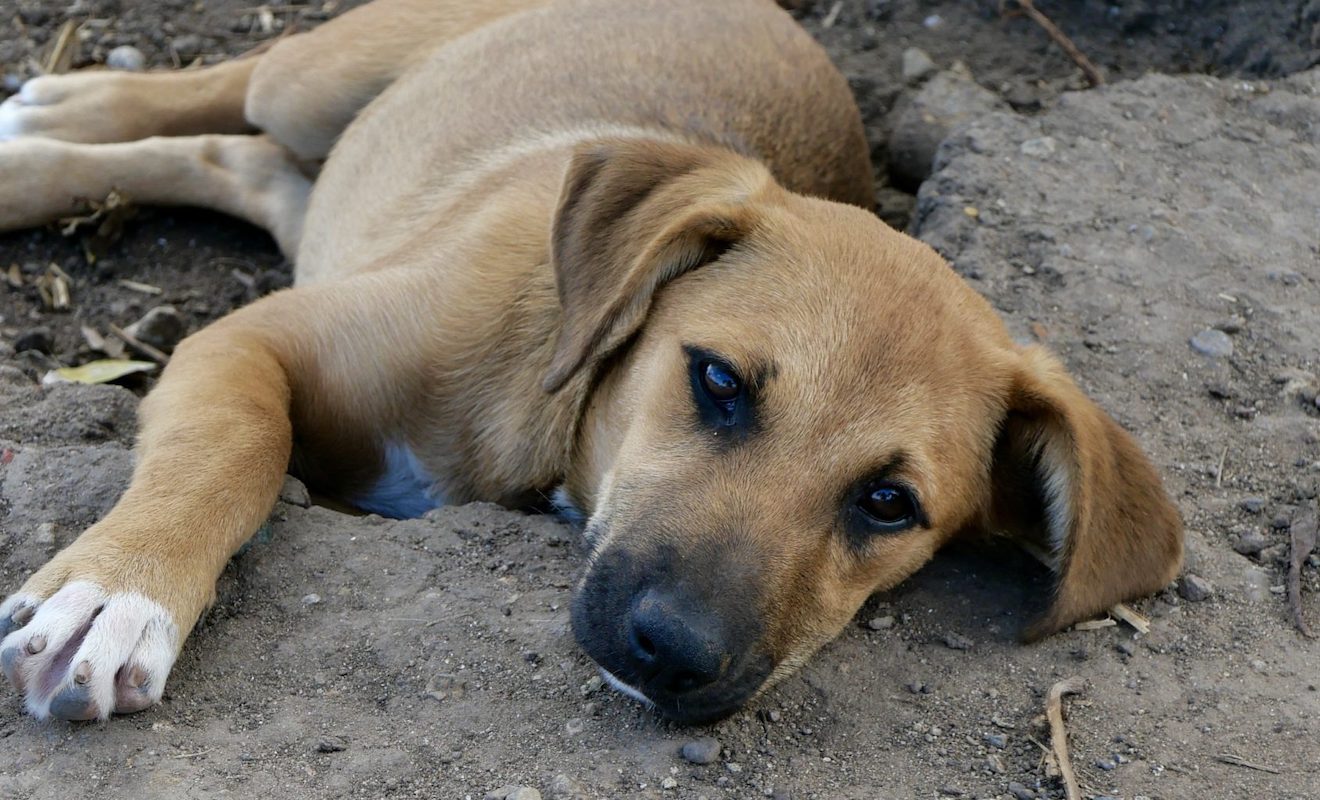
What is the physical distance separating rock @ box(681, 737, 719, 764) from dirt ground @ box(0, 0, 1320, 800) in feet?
0.07

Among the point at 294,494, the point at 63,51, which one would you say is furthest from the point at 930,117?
the point at 63,51

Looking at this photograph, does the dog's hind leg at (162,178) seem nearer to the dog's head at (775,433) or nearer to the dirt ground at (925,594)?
the dirt ground at (925,594)

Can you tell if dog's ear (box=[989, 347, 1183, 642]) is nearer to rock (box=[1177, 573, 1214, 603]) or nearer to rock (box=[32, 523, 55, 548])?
rock (box=[1177, 573, 1214, 603])

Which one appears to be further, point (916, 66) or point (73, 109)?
point (916, 66)

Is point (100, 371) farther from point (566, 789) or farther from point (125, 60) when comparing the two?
point (566, 789)

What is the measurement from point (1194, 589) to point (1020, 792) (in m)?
1.05

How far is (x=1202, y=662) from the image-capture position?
12.4ft

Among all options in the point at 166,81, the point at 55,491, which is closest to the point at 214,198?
the point at 166,81

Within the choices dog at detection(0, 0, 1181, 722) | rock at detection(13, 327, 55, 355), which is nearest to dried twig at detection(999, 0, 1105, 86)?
dog at detection(0, 0, 1181, 722)

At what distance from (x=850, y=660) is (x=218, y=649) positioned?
164 cm

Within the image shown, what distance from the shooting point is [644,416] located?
3.72 m

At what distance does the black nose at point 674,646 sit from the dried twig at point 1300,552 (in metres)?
1.84

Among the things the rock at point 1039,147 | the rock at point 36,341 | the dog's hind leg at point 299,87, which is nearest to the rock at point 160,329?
the rock at point 36,341

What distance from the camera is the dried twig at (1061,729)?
10.9ft
